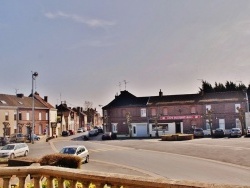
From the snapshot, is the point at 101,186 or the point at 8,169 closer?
the point at 101,186

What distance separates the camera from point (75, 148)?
83.6 ft

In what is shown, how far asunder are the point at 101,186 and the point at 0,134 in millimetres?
62279

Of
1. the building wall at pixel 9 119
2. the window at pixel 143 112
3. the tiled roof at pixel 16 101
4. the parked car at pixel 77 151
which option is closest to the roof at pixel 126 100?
the window at pixel 143 112

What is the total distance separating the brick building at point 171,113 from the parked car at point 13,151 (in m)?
33.5

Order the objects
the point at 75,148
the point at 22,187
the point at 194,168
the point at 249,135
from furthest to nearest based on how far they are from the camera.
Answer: the point at 249,135
the point at 75,148
the point at 194,168
the point at 22,187

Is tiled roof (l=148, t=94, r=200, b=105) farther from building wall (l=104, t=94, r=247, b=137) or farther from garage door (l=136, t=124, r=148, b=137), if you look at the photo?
garage door (l=136, t=124, r=148, b=137)

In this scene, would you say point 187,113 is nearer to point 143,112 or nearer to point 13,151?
point 143,112

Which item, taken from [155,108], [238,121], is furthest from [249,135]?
[155,108]

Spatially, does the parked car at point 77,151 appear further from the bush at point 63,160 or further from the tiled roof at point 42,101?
the tiled roof at point 42,101

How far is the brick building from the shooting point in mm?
62281

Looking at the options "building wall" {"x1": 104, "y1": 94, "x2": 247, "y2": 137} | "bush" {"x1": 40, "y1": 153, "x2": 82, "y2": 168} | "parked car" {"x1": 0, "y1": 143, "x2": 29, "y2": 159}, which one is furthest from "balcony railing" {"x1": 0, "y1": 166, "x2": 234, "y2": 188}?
"building wall" {"x1": 104, "y1": 94, "x2": 247, "y2": 137}

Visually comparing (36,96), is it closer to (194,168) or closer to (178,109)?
(178,109)

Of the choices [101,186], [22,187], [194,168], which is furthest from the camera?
[194,168]

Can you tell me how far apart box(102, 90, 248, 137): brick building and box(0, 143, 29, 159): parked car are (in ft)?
110
